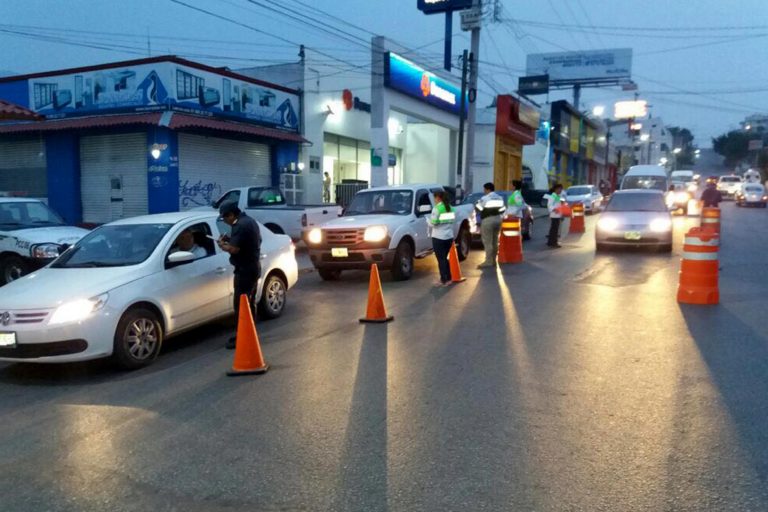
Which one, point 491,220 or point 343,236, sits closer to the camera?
point 343,236

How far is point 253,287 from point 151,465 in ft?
10.9

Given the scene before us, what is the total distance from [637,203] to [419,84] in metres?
14.6

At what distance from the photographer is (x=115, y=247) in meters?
7.30

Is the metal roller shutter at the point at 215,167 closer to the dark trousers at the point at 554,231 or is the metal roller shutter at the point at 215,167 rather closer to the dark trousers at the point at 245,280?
the dark trousers at the point at 554,231

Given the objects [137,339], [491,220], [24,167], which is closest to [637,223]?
[491,220]

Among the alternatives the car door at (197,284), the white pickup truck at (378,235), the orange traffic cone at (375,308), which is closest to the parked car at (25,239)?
the car door at (197,284)

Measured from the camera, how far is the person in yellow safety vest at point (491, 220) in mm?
12828

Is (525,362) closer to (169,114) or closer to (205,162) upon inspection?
(169,114)

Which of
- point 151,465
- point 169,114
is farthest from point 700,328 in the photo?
point 169,114

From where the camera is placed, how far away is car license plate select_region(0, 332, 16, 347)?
5.89 meters

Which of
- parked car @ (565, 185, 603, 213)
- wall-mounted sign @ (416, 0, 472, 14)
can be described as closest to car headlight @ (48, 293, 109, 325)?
parked car @ (565, 185, 603, 213)

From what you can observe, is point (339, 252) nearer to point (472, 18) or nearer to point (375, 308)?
point (375, 308)

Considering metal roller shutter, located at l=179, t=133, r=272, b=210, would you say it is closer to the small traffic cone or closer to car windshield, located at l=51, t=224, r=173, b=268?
the small traffic cone

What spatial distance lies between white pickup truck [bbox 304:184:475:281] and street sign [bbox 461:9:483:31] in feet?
44.3
